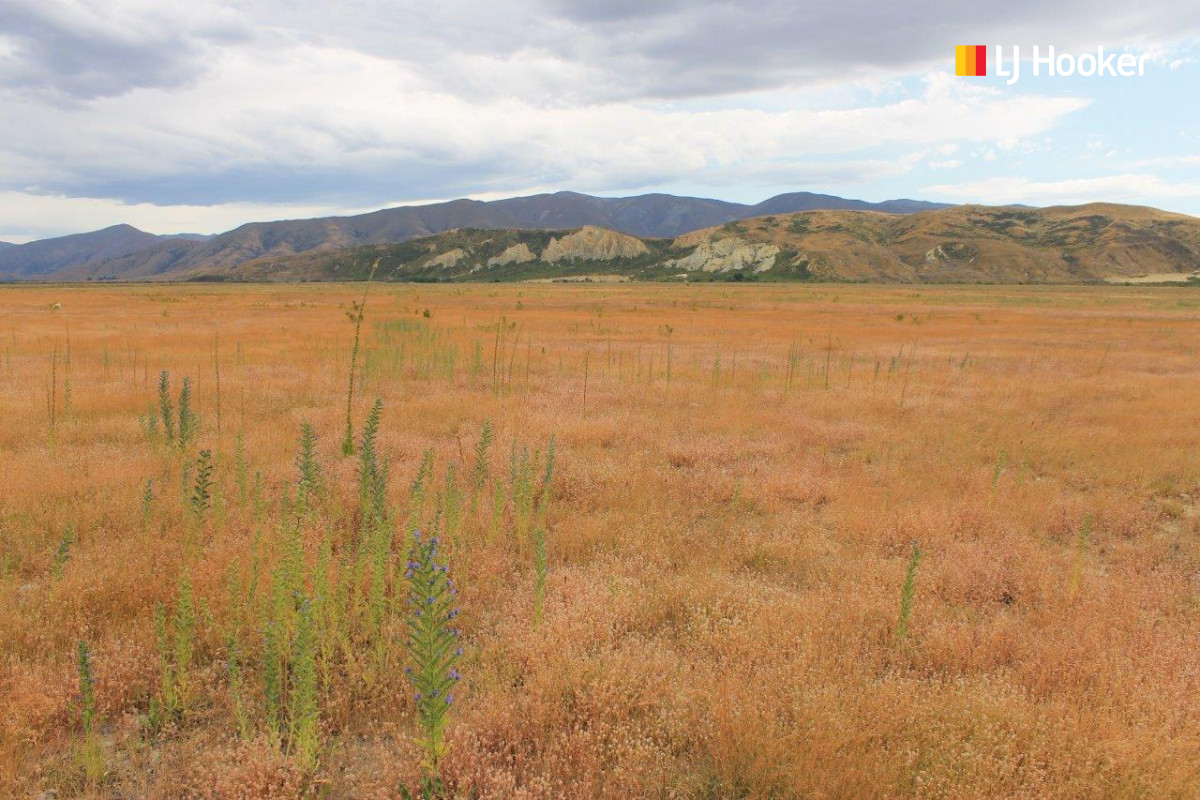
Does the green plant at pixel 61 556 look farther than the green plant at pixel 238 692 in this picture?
Yes

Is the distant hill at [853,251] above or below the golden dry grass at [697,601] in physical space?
above

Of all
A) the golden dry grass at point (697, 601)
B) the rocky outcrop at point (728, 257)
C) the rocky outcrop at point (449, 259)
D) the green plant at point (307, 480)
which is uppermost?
the rocky outcrop at point (449, 259)

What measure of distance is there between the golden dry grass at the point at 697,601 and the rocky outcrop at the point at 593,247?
6715 inches

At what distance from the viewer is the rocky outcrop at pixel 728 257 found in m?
142

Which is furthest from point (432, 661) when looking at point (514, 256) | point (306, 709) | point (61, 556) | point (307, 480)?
point (514, 256)

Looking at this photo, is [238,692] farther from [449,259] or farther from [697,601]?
[449,259]

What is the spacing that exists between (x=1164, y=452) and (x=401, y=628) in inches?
445

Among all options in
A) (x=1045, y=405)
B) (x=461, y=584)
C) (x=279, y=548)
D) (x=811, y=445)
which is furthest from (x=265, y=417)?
(x=1045, y=405)

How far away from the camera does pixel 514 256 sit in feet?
597

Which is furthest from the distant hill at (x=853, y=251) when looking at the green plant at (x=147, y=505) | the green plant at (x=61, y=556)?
the green plant at (x=61, y=556)

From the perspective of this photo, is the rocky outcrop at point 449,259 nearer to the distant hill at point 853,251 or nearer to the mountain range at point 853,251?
the distant hill at point 853,251

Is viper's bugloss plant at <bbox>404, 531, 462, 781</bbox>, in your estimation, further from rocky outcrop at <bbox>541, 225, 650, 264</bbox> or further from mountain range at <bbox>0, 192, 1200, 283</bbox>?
rocky outcrop at <bbox>541, 225, 650, 264</bbox>

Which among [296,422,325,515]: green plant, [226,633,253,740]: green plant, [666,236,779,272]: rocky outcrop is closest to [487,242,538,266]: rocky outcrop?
[666,236,779,272]: rocky outcrop

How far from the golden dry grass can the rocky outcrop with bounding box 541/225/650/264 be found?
170568 millimetres
